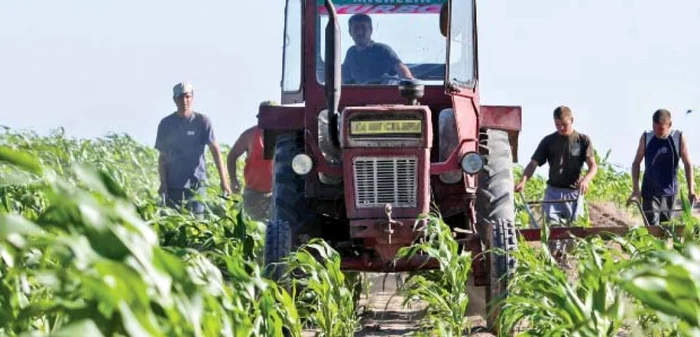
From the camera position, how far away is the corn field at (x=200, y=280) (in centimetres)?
350

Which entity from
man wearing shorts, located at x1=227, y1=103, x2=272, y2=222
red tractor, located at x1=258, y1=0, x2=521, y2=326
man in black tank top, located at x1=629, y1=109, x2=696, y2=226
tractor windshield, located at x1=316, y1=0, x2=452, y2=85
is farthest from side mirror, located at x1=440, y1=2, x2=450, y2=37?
man in black tank top, located at x1=629, y1=109, x2=696, y2=226

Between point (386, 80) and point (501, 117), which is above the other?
point (386, 80)

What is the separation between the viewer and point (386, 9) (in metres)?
9.73

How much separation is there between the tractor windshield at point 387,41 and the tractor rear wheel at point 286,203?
471 millimetres

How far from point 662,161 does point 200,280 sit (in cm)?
836

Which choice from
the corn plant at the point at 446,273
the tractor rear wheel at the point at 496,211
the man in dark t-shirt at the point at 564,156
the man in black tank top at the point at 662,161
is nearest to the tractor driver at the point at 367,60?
the tractor rear wheel at the point at 496,211

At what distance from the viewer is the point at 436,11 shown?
9742 mm

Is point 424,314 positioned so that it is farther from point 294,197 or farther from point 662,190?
point 662,190

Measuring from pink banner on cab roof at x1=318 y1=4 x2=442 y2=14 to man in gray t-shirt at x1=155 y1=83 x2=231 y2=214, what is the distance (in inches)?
129

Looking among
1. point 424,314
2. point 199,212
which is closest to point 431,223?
point 424,314

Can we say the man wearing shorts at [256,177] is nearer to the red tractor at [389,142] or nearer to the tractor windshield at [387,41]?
the red tractor at [389,142]

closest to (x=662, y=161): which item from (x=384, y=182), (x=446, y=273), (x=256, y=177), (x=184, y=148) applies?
(x=256, y=177)

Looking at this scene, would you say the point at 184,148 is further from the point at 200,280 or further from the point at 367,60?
the point at 200,280

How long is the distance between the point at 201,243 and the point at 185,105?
3507mm
